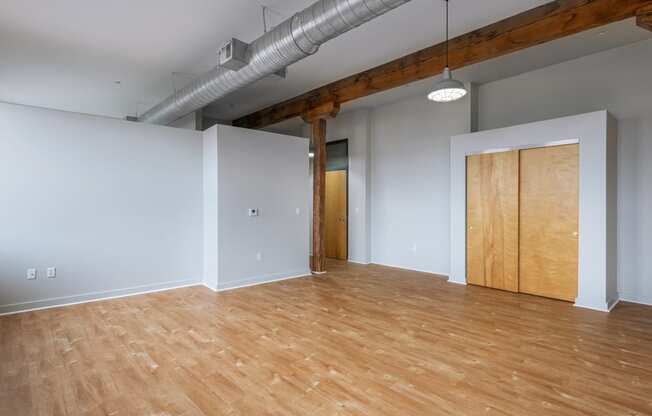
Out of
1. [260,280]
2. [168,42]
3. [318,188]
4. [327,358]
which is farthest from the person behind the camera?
[318,188]

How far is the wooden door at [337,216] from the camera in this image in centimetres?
776

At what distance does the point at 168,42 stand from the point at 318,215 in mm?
3590

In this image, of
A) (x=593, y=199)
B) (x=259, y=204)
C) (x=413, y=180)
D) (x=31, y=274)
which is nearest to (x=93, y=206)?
(x=31, y=274)

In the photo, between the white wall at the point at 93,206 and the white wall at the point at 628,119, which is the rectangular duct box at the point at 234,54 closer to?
the white wall at the point at 93,206

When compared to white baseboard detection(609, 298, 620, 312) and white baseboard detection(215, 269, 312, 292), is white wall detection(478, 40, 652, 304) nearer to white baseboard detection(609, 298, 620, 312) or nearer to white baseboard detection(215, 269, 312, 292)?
white baseboard detection(609, 298, 620, 312)

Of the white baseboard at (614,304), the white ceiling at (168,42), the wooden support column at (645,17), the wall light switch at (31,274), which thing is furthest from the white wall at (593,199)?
the wall light switch at (31,274)

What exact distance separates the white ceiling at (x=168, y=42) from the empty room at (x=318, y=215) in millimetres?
34

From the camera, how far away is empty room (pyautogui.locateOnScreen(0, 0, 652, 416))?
102 inches

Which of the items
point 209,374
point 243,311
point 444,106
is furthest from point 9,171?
point 444,106

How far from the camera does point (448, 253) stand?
238 inches

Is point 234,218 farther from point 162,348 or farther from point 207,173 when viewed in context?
point 162,348

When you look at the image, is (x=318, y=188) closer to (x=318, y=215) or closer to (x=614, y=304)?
(x=318, y=215)

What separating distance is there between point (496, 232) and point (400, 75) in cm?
275

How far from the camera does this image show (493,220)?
16.9 ft
